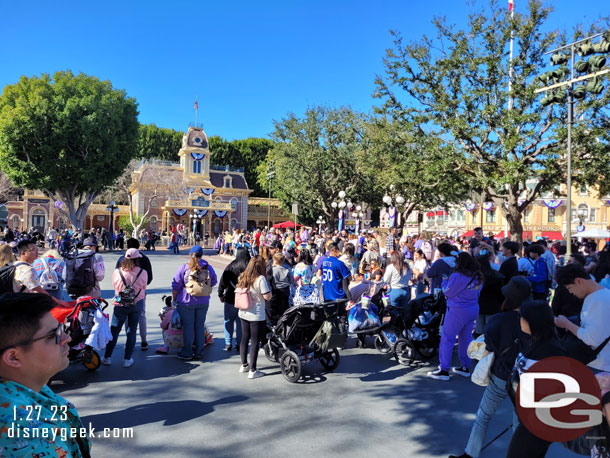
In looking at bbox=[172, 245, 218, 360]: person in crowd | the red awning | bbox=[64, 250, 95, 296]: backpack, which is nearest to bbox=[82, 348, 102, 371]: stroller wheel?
bbox=[64, 250, 95, 296]: backpack

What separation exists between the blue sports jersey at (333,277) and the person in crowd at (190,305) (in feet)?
6.00

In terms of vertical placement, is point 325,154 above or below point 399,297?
above

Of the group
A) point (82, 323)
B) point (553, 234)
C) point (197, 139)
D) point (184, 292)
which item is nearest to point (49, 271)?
point (82, 323)

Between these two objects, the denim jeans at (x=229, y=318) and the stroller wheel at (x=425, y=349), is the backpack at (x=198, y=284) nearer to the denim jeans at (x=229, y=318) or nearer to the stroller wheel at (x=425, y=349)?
the denim jeans at (x=229, y=318)

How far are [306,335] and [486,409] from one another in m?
2.80

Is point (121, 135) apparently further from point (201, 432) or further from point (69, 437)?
point (69, 437)

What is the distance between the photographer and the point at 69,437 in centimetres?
165

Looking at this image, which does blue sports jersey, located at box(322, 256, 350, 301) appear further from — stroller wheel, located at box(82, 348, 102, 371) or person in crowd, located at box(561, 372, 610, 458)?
person in crowd, located at box(561, 372, 610, 458)

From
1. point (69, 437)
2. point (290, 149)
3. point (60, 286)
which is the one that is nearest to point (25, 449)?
point (69, 437)

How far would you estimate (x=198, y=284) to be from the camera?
610cm

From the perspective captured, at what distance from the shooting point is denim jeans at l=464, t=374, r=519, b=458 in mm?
3420

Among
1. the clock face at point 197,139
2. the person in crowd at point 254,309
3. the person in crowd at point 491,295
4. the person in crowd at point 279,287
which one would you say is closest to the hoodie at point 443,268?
the person in crowd at point 491,295

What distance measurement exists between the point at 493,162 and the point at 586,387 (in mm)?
16331

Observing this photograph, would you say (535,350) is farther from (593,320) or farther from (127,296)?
(127,296)
